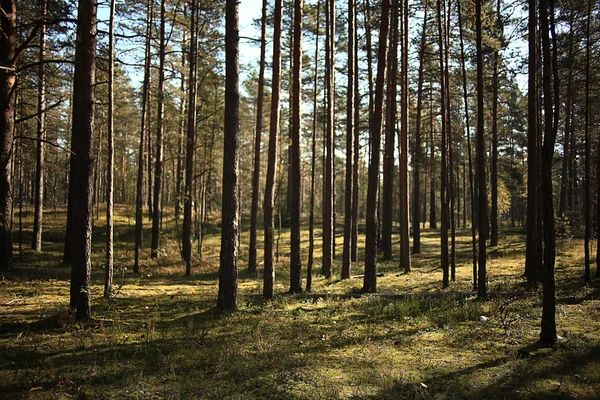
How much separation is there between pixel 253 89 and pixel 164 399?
1242 inches

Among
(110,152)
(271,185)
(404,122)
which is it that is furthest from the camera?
(404,122)

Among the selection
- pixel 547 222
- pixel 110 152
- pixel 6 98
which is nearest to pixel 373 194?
pixel 547 222

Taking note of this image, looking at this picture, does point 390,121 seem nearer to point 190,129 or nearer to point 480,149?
point 480,149

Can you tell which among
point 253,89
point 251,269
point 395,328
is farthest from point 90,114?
point 253,89

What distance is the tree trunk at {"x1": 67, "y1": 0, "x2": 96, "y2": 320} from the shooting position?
8203 mm

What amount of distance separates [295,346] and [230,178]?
4569 millimetres

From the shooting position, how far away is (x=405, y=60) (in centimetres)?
1631

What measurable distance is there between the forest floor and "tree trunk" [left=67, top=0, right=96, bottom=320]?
0.66 metres

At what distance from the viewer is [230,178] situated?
977cm

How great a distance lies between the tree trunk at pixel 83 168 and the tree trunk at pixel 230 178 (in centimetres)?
306

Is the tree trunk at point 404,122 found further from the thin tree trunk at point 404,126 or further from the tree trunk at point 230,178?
the tree trunk at point 230,178

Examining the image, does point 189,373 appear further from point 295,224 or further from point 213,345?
point 295,224

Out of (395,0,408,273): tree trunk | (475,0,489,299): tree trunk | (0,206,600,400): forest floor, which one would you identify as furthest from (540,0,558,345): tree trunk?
(395,0,408,273): tree trunk

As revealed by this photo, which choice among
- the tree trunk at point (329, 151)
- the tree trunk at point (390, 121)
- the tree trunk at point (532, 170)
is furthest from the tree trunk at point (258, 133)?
the tree trunk at point (532, 170)
